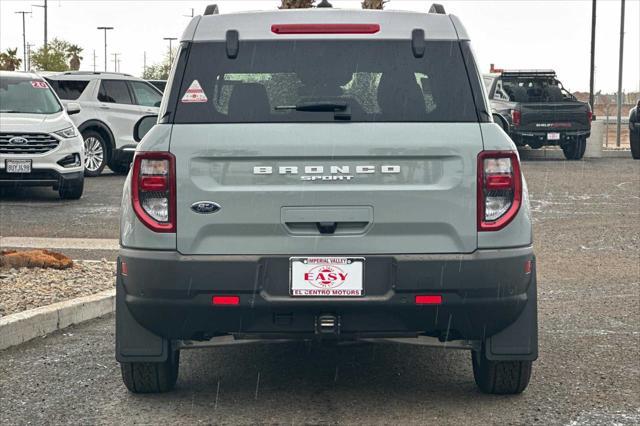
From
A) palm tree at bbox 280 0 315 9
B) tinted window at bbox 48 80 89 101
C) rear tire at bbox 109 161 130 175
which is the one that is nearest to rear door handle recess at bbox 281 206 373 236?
rear tire at bbox 109 161 130 175

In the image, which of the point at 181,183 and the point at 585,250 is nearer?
the point at 181,183

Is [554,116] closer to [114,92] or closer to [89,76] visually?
[114,92]

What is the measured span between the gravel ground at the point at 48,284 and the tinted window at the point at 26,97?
8.06m

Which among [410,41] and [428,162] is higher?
[410,41]

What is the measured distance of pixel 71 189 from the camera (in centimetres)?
1725

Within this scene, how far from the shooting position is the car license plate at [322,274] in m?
5.11

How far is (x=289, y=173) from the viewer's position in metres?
5.15

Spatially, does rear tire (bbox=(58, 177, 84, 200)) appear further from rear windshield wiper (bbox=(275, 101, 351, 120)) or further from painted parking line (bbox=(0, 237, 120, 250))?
rear windshield wiper (bbox=(275, 101, 351, 120))

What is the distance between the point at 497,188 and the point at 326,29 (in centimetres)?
109

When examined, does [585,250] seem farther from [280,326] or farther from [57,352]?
[280,326]

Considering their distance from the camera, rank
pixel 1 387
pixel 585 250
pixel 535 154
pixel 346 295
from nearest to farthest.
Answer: pixel 346 295 < pixel 1 387 < pixel 585 250 < pixel 535 154

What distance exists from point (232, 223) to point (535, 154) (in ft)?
86.3

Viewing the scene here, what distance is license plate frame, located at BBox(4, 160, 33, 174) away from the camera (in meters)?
16.4

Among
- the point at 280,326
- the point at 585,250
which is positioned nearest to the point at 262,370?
the point at 280,326
